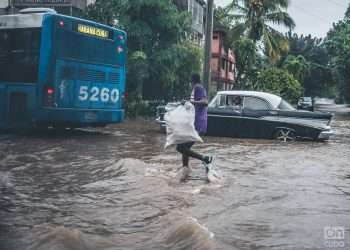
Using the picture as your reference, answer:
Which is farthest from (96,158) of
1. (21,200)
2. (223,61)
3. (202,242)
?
(223,61)

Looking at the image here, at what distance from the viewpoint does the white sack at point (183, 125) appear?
8.92 metres

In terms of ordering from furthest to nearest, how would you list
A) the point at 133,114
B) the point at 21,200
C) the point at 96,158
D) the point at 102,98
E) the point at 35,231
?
1. the point at 133,114
2. the point at 102,98
3. the point at 96,158
4. the point at 21,200
5. the point at 35,231

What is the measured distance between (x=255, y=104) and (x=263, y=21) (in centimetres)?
2498

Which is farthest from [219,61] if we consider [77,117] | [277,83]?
[77,117]

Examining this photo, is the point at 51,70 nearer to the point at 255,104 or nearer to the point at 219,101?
the point at 219,101

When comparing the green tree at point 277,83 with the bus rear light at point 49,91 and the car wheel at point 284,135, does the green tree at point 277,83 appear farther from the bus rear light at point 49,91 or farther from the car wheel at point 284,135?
the bus rear light at point 49,91

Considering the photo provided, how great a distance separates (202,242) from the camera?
5.09 meters

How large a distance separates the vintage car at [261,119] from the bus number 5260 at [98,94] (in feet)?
5.70

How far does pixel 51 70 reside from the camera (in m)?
13.9

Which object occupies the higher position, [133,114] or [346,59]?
[346,59]

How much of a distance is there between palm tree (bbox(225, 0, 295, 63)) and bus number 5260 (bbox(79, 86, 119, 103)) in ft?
81.5

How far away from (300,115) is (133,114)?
1260 centimetres

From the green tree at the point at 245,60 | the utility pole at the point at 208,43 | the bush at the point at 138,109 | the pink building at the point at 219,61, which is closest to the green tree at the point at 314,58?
the pink building at the point at 219,61

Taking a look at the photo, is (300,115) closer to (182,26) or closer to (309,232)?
(309,232)
